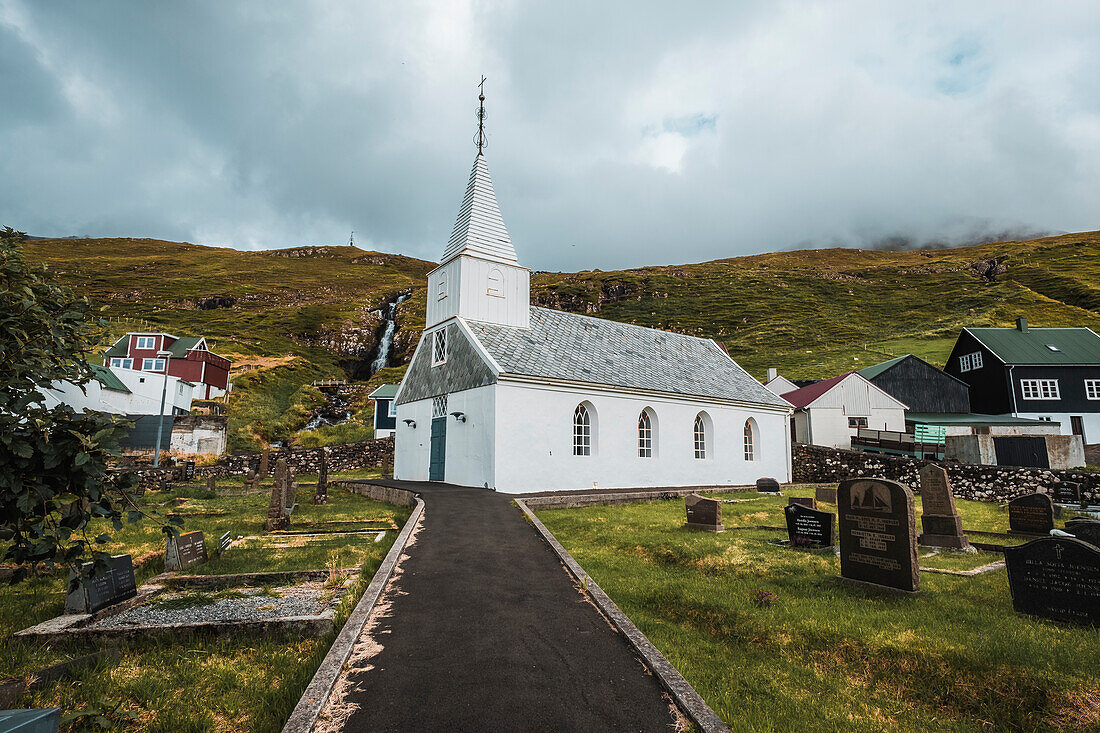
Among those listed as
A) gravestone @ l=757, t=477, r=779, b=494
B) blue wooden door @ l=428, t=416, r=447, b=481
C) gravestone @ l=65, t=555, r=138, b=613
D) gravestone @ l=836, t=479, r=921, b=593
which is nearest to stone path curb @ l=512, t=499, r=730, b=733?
gravestone @ l=836, t=479, r=921, b=593

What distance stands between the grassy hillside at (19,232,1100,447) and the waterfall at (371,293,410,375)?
5.90 ft

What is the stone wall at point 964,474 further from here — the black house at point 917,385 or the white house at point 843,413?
the black house at point 917,385

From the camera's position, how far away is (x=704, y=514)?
43.5 ft

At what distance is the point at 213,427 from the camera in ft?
122

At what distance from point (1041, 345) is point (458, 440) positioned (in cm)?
4727

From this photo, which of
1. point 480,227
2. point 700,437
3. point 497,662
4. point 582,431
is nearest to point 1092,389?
point 700,437

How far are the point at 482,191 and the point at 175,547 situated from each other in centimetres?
2048

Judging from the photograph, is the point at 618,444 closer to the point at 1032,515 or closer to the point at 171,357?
the point at 1032,515

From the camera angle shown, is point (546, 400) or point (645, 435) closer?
point (546, 400)

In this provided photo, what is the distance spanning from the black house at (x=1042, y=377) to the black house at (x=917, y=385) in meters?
3.30

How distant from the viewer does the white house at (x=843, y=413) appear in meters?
36.3

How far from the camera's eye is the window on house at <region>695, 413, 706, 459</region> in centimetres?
2498

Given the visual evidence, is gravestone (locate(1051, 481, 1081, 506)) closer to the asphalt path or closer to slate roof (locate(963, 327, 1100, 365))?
the asphalt path

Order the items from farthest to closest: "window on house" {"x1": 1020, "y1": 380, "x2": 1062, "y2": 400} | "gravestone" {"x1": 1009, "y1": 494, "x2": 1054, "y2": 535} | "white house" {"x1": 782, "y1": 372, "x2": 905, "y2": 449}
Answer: "window on house" {"x1": 1020, "y1": 380, "x2": 1062, "y2": 400} < "white house" {"x1": 782, "y1": 372, "x2": 905, "y2": 449} < "gravestone" {"x1": 1009, "y1": 494, "x2": 1054, "y2": 535}
